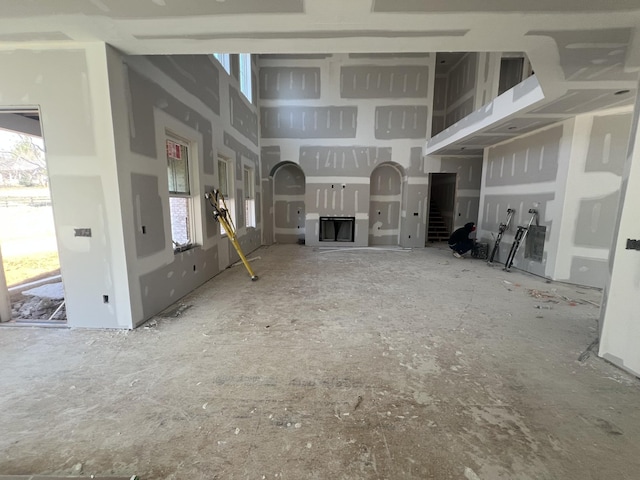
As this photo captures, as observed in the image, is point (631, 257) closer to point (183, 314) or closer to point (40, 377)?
point (183, 314)

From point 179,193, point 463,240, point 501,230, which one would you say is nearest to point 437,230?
point 463,240

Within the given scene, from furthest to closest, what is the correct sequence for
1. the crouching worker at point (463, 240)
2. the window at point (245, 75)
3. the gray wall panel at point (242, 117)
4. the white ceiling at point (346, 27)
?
the crouching worker at point (463, 240)
the window at point (245, 75)
the gray wall panel at point (242, 117)
the white ceiling at point (346, 27)

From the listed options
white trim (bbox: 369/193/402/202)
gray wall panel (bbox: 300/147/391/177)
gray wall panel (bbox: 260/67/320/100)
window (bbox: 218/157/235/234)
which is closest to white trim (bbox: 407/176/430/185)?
white trim (bbox: 369/193/402/202)

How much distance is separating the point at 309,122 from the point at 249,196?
2.96m

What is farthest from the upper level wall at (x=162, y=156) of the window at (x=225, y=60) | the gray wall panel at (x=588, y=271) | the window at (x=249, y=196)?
the gray wall panel at (x=588, y=271)

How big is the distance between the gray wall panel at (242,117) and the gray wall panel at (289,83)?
1.01 meters

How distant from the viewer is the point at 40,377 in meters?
2.00

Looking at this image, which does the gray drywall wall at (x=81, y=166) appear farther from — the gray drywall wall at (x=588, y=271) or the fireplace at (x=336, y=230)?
the gray drywall wall at (x=588, y=271)

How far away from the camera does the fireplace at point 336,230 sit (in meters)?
8.41

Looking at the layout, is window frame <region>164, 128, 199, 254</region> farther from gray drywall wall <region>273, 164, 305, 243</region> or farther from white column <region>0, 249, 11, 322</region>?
gray drywall wall <region>273, 164, 305, 243</region>

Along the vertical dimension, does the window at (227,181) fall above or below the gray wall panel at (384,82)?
below

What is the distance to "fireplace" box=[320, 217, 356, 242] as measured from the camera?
8.41m

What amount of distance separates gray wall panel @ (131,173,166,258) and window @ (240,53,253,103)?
440cm

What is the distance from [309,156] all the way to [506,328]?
665 centimetres
